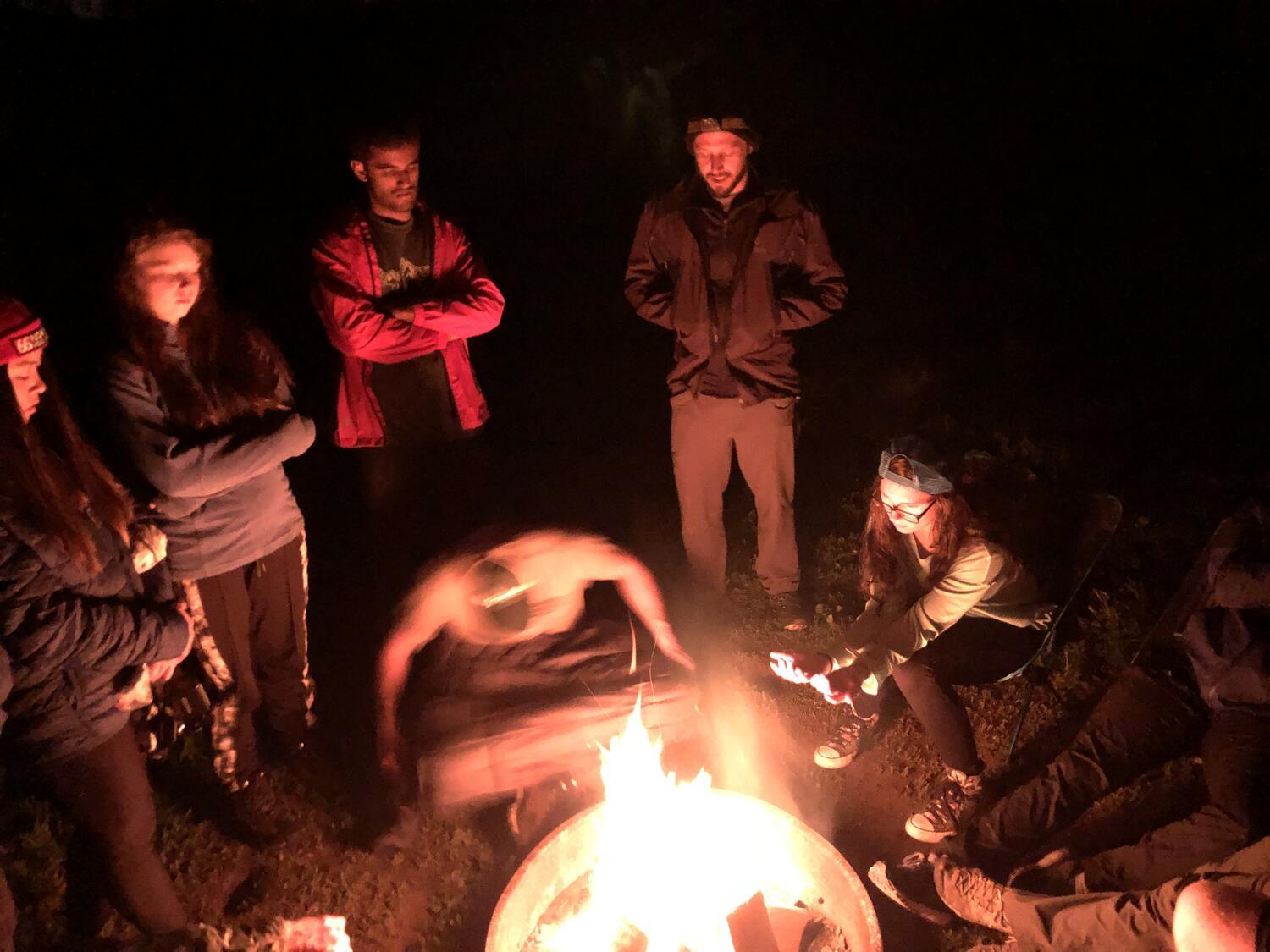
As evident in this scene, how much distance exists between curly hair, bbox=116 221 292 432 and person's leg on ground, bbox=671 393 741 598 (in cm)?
213

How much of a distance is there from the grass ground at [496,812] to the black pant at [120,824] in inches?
13.4

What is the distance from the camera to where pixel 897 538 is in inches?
154

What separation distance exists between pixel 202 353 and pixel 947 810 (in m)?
3.70

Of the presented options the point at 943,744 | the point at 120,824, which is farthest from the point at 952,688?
the point at 120,824

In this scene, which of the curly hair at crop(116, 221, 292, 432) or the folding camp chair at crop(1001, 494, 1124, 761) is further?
the folding camp chair at crop(1001, 494, 1124, 761)

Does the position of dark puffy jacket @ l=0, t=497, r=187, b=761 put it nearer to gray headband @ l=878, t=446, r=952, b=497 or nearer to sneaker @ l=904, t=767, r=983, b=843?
gray headband @ l=878, t=446, r=952, b=497

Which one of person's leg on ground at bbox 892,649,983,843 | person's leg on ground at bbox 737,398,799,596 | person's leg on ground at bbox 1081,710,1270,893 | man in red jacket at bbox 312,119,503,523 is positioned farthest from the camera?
person's leg on ground at bbox 737,398,799,596

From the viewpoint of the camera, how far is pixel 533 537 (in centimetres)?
345

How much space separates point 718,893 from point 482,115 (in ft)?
36.6

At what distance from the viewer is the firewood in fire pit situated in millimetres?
2867

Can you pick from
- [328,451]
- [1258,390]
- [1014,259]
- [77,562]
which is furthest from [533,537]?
[1014,259]

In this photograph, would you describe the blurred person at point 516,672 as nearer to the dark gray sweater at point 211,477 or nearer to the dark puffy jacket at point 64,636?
the dark gray sweater at point 211,477

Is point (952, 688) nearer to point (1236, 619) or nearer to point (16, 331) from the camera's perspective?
point (1236, 619)

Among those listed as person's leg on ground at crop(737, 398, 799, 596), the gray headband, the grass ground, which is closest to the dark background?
person's leg on ground at crop(737, 398, 799, 596)
